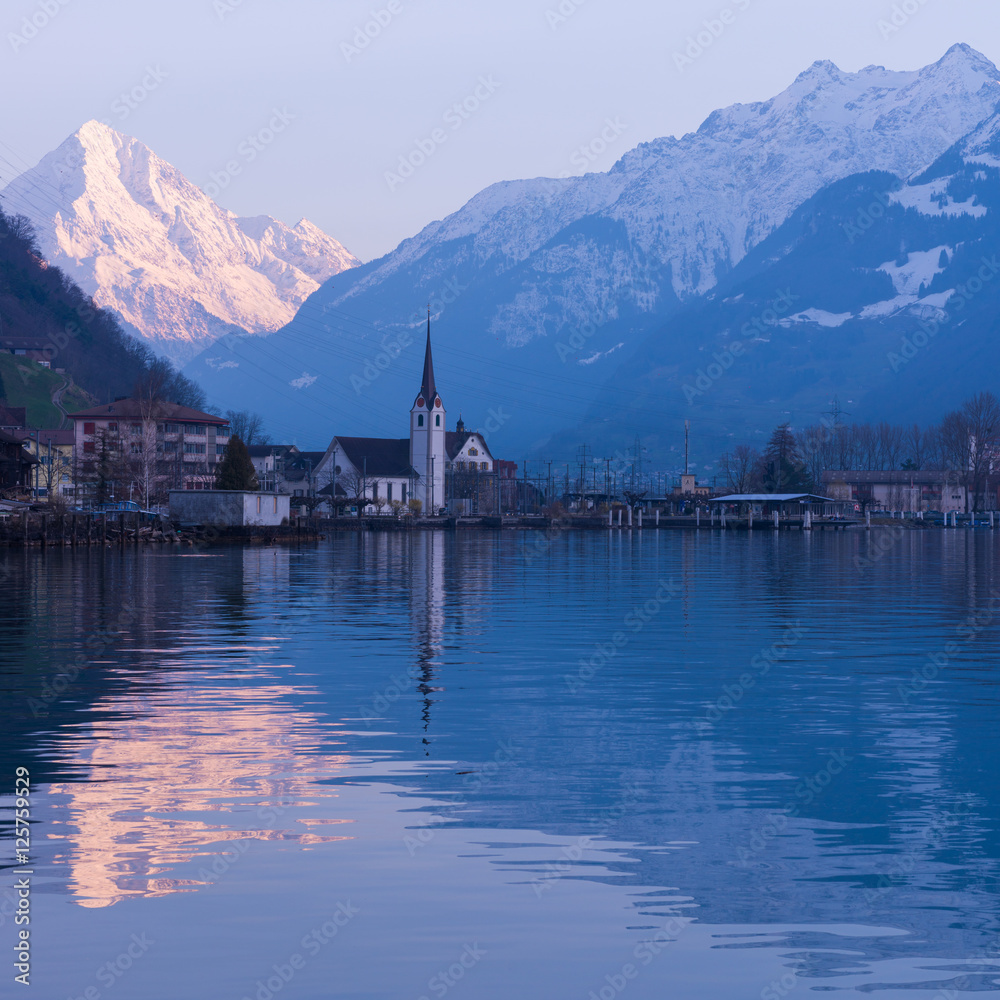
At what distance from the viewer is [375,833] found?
1482 cm

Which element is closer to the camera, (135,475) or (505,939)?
(505,939)

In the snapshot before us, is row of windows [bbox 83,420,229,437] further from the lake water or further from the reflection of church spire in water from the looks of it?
the lake water

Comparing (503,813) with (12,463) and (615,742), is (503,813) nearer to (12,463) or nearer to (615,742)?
(615,742)

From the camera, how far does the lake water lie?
11.1m

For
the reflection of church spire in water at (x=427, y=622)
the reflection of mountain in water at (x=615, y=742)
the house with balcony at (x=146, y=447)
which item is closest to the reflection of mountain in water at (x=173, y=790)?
the reflection of mountain in water at (x=615, y=742)

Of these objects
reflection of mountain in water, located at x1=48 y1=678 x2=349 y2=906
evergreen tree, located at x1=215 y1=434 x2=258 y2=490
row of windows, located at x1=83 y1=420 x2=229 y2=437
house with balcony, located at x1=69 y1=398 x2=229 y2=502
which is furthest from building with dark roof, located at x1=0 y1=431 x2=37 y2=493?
reflection of mountain in water, located at x1=48 y1=678 x2=349 y2=906

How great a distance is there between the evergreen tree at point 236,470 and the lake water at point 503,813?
92.8m

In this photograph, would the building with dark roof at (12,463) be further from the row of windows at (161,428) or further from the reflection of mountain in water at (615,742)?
the reflection of mountain in water at (615,742)

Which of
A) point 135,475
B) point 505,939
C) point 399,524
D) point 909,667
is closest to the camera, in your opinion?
point 505,939

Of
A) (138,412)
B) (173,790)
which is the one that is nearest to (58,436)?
(138,412)

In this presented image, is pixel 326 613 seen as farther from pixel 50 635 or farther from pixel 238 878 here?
pixel 238 878

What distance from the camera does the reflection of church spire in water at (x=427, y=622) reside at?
26336mm

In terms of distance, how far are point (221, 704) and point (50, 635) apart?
13.4 meters

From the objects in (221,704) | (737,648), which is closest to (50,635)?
(221,704)
